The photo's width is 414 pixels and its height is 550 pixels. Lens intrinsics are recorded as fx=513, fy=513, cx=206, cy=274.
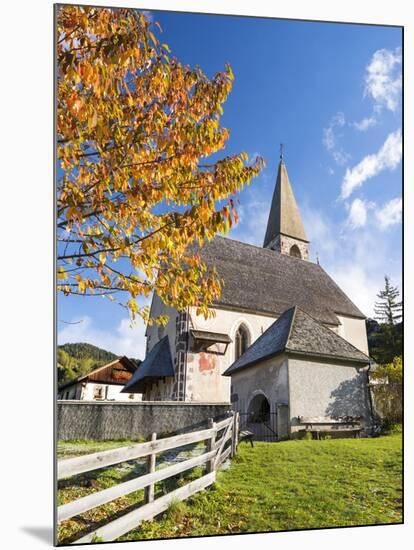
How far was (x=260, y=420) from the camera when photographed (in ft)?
15.3

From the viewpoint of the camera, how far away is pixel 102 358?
13.7 ft

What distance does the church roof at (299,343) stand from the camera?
197 inches

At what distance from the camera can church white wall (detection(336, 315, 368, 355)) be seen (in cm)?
496

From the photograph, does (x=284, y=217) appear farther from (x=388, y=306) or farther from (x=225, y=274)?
(x=388, y=306)

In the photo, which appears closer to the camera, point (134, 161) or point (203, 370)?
point (134, 161)

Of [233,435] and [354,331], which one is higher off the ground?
[354,331]

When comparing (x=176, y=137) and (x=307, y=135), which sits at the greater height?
(x=307, y=135)

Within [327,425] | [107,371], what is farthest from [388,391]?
[107,371]

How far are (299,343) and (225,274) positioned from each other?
3.28ft

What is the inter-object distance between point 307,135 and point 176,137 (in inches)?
63.4

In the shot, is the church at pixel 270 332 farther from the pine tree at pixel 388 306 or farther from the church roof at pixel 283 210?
the pine tree at pixel 388 306
